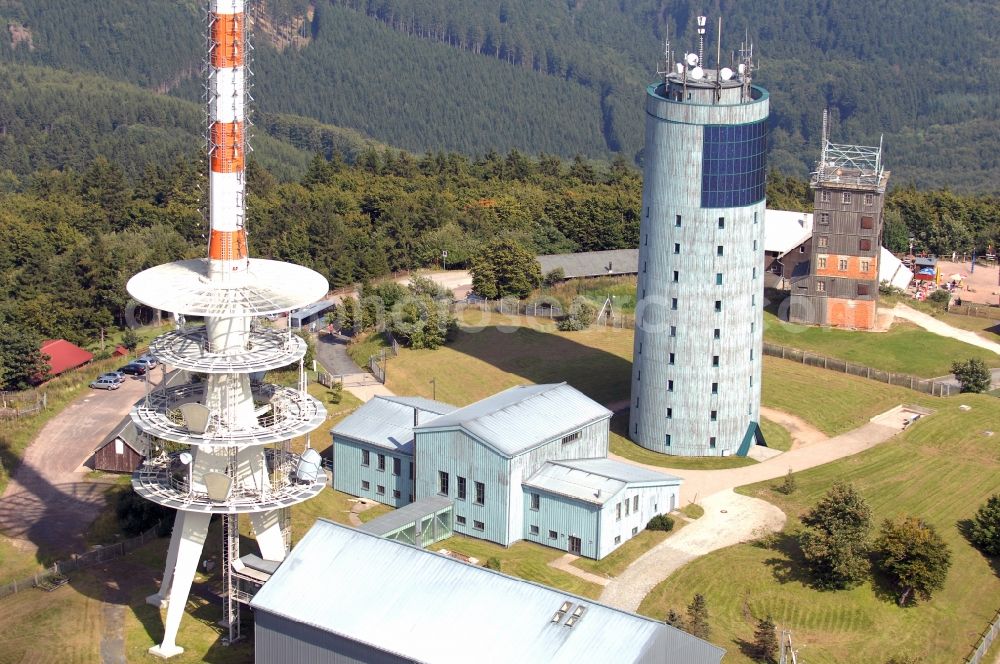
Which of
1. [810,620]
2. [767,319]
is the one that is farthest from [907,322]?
[810,620]

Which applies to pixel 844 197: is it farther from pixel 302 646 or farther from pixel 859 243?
pixel 302 646

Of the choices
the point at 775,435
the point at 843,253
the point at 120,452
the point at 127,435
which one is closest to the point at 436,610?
the point at 127,435

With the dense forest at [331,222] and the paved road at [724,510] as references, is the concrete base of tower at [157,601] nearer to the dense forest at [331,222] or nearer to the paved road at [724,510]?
the paved road at [724,510]

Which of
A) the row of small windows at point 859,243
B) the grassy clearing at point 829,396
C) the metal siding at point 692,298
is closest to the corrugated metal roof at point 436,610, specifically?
the metal siding at point 692,298

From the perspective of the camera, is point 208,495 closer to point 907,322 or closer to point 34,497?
point 34,497

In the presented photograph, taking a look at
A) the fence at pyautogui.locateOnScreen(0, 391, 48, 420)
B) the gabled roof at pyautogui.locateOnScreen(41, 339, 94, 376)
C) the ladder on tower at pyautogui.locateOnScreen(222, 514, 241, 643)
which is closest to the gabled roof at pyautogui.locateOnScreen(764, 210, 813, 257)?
the gabled roof at pyautogui.locateOnScreen(41, 339, 94, 376)

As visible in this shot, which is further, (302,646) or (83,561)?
(83,561)
